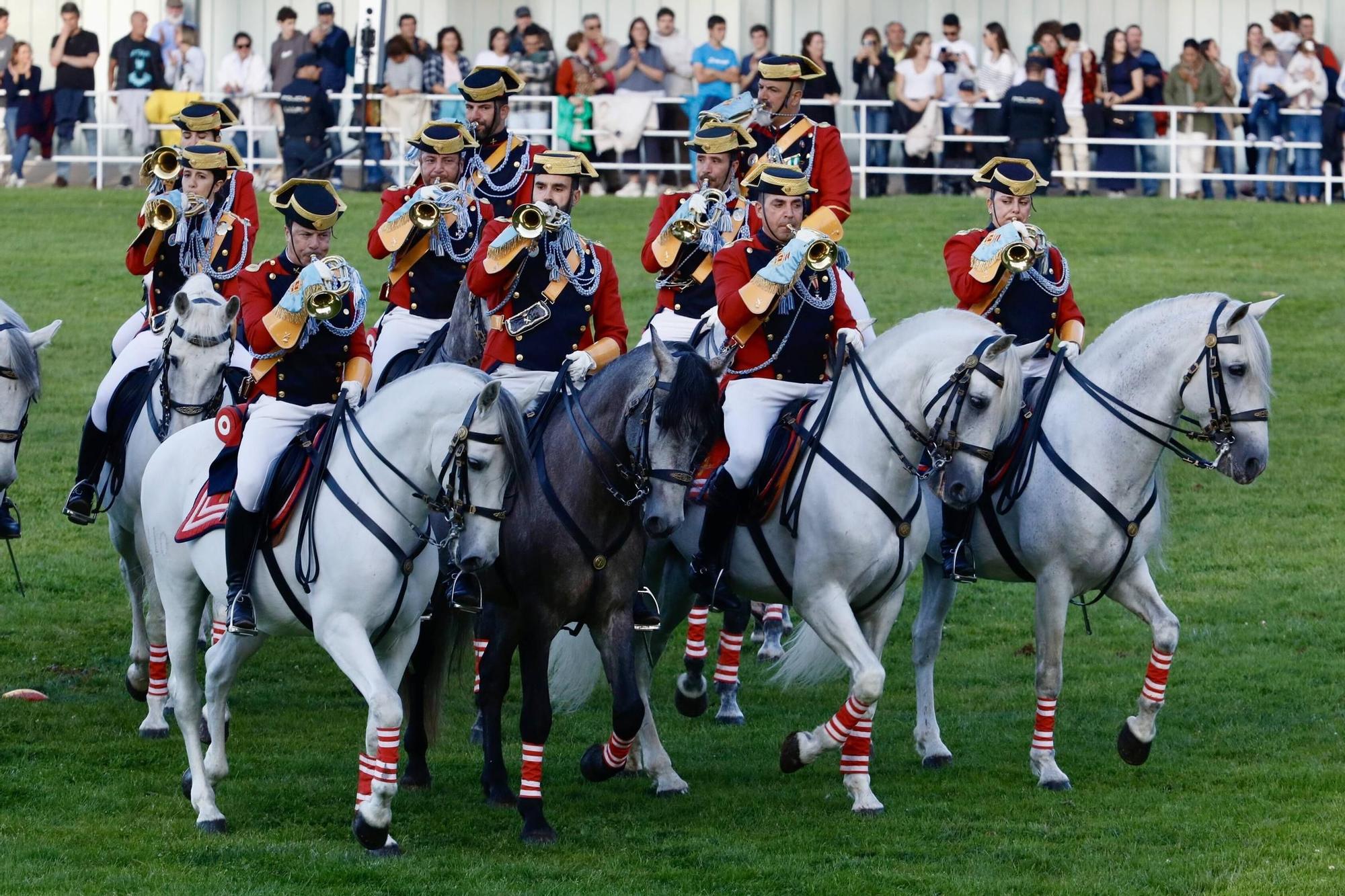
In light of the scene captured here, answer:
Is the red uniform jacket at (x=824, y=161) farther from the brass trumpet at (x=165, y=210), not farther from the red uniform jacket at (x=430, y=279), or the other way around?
the brass trumpet at (x=165, y=210)

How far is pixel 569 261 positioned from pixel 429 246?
6.26 feet

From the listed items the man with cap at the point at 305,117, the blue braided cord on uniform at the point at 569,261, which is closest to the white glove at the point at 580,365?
the blue braided cord on uniform at the point at 569,261

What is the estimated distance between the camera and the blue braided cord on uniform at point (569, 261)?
36.5ft

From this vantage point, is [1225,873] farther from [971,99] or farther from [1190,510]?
[971,99]

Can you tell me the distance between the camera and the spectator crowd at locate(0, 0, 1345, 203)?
28.9 meters

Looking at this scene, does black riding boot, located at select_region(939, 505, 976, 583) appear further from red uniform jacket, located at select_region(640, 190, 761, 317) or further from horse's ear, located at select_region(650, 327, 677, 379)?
horse's ear, located at select_region(650, 327, 677, 379)

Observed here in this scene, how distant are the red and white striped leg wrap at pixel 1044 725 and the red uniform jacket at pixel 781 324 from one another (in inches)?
82.1

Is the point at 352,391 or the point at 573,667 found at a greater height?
the point at 352,391

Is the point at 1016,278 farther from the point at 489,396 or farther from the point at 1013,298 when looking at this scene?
the point at 489,396

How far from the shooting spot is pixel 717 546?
1073cm

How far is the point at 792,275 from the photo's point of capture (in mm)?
10289

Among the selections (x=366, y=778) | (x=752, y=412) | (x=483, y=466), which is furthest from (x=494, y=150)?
(x=366, y=778)

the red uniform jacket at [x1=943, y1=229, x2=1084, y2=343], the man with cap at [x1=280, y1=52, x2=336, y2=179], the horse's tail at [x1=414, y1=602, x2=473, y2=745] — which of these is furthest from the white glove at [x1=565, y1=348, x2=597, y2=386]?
the man with cap at [x1=280, y1=52, x2=336, y2=179]

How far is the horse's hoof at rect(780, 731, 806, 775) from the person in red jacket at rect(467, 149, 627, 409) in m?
2.20
